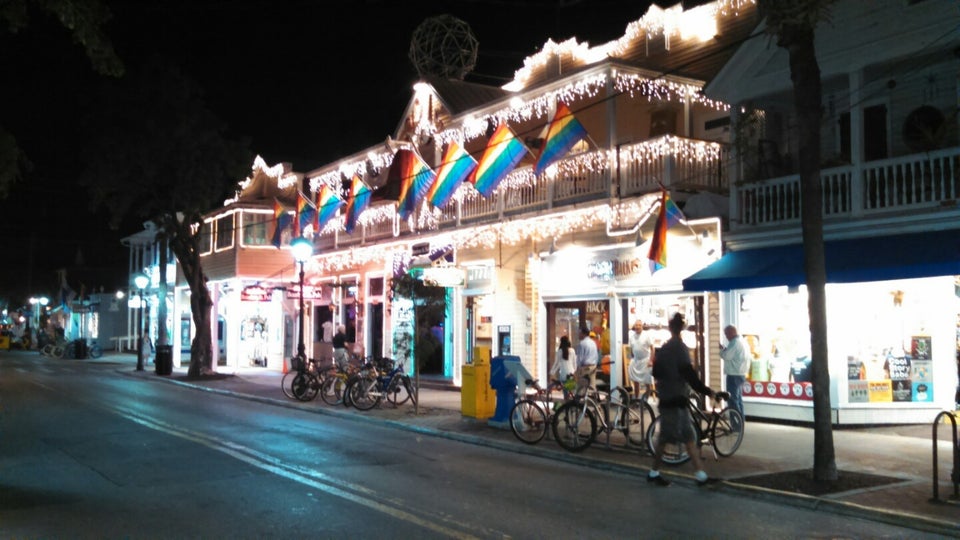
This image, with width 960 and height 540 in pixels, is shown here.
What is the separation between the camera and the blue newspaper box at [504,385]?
14625 millimetres

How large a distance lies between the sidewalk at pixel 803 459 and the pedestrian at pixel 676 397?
0.69m

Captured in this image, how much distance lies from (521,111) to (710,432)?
11.6 metres

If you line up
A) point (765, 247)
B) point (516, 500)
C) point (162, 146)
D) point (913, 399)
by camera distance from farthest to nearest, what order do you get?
point (162, 146), point (765, 247), point (913, 399), point (516, 500)

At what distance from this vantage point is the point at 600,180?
18.1 m

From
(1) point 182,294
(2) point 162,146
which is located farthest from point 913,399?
(1) point 182,294

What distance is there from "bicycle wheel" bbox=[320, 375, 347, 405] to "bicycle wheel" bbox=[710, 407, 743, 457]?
1013 centimetres

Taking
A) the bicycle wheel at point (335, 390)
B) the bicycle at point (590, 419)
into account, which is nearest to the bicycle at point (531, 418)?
the bicycle at point (590, 419)

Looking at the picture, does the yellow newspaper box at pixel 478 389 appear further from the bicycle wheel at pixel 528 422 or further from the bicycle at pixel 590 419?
the bicycle at pixel 590 419

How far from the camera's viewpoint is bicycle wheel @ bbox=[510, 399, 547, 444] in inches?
525

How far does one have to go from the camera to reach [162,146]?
27859mm

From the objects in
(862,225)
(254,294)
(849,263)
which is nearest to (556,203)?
(862,225)

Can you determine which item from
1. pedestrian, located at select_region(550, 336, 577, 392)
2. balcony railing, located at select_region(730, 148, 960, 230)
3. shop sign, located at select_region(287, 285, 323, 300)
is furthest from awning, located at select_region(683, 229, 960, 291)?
shop sign, located at select_region(287, 285, 323, 300)

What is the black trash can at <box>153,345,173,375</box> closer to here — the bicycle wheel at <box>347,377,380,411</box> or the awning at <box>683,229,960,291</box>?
the bicycle wheel at <box>347,377,380,411</box>

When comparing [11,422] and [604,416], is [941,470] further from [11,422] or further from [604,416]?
[11,422]
